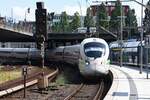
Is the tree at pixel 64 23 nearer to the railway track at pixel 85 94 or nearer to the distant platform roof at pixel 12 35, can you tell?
the distant platform roof at pixel 12 35

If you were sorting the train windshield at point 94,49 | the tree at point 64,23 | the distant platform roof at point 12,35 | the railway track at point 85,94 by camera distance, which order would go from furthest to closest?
the tree at point 64,23 → the distant platform roof at point 12,35 → the train windshield at point 94,49 → the railway track at point 85,94

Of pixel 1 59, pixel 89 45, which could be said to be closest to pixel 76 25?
pixel 1 59

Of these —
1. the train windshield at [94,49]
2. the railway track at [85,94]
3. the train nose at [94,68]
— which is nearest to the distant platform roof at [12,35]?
the train windshield at [94,49]

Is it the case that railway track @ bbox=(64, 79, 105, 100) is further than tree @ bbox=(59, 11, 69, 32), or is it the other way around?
tree @ bbox=(59, 11, 69, 32)

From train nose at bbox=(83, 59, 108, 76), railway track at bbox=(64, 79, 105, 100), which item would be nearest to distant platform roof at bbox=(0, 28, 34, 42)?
train nose at bbox=(83, 59, 108, 76)

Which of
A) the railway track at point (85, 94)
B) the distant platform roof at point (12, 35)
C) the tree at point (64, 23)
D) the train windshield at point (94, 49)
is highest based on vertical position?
the tree at point (64, 23)

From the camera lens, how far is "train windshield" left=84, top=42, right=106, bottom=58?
3778 cm

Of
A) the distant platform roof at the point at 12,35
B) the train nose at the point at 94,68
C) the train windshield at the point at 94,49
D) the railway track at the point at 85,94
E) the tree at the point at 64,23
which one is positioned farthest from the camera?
the tree at the point at 64,23

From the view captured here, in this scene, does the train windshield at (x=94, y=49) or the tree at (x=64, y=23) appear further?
the tree at (x=64, y=23)

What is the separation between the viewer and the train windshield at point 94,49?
124ft

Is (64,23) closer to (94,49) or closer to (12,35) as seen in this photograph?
(12,35)

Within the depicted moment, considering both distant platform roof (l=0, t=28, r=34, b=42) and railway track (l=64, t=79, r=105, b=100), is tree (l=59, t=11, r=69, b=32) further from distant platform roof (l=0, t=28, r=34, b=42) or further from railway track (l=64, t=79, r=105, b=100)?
railway track (l=64, t=79, r=105, b=100)

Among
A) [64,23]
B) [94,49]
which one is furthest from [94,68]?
[64,23]

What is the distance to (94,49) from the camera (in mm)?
38156
